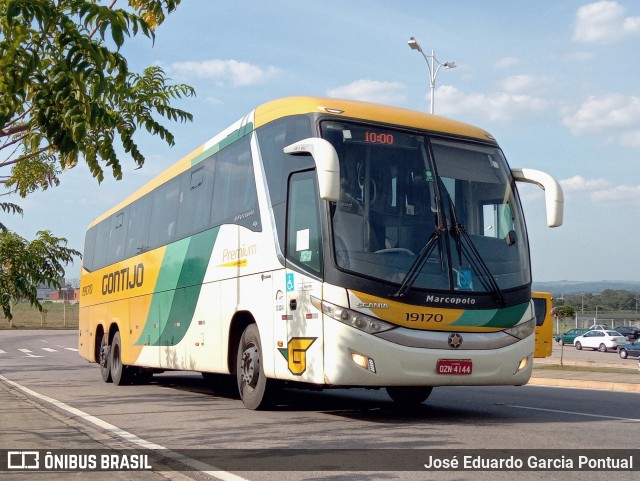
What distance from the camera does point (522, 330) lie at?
1054 centimetres

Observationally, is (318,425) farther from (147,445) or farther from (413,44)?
(413,44)

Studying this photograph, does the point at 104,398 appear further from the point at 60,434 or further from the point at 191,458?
the point at 191,458

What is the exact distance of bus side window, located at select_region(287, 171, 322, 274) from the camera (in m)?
9.99

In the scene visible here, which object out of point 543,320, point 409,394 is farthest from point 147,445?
point 543,320

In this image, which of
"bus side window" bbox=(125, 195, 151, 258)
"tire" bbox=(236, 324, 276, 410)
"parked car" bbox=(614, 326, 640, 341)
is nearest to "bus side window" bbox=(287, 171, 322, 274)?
"tire" bbox=(236, 324, 276, 410)

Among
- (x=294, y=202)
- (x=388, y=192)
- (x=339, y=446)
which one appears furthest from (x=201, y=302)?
(x=339, y=446)

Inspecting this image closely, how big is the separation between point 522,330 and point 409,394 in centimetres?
302

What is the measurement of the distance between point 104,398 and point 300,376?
6.28 metres

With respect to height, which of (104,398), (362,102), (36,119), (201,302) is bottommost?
(104,398)

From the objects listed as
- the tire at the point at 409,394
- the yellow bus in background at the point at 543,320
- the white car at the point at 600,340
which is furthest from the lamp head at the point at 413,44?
the white car at the point at 600,340

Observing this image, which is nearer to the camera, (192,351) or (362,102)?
(362,102)

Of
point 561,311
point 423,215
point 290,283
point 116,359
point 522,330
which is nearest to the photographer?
point 423,215

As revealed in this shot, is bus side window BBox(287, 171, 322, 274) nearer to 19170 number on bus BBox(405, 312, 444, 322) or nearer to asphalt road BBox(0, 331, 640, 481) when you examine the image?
19170 number on bus BBox(405, 312, 444, 322)

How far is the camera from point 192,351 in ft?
→ 46.4
